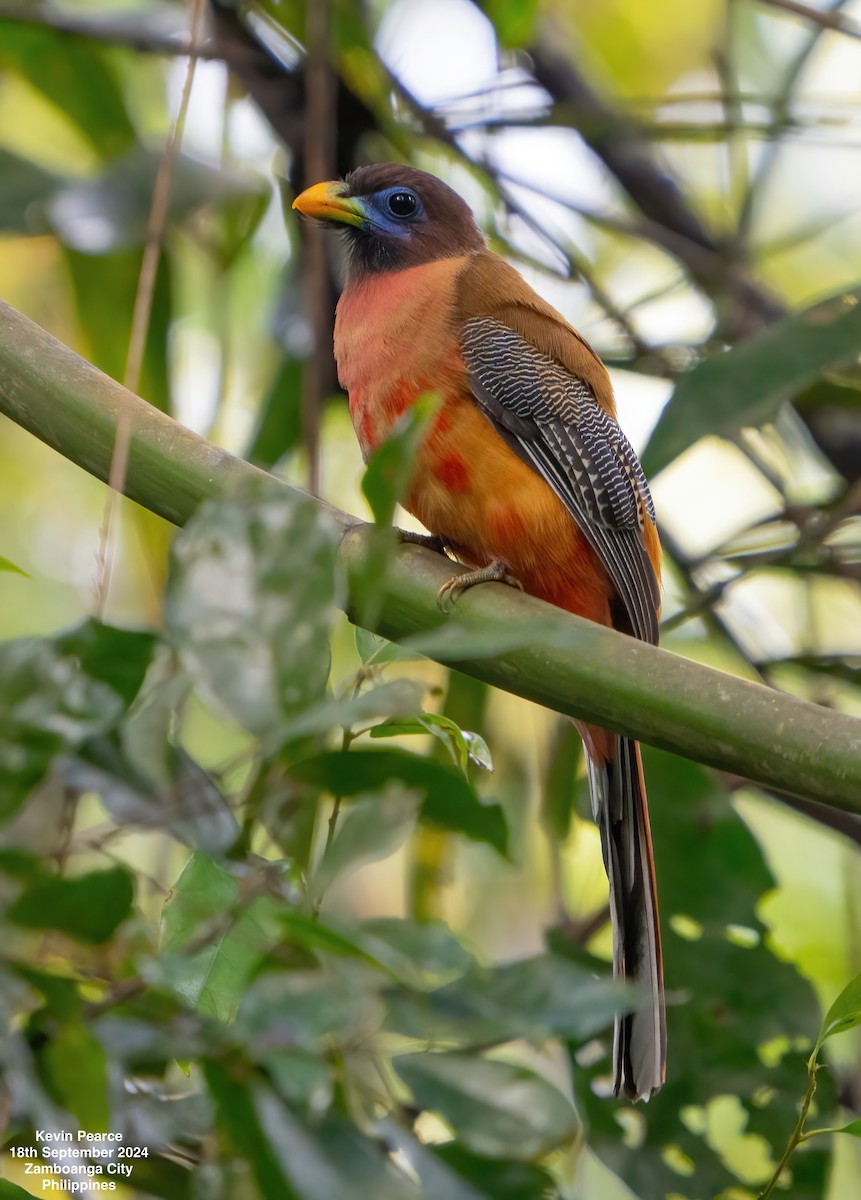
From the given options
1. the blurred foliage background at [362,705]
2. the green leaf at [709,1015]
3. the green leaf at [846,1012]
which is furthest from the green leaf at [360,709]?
the green leaf at [709,1015]

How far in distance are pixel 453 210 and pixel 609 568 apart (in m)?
1.03

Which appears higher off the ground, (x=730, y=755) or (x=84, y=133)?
(x=84, y=133)

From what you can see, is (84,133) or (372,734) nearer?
(372,734)

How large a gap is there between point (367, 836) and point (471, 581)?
113 cm

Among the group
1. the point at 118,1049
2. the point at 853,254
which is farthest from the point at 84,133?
the point at 118,1049

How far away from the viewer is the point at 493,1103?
2.90ft

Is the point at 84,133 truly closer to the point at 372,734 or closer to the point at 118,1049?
the point at 372,734

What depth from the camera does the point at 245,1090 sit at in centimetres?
86

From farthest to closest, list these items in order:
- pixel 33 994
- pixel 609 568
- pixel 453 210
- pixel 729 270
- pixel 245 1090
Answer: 1. pixel 729 270
2. pixel 453 210
3. pixel 609 568
4. pixel 33 994
5. pixel 245 1090

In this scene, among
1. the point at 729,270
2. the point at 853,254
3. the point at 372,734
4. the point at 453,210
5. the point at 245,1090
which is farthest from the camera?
the point at 853,254

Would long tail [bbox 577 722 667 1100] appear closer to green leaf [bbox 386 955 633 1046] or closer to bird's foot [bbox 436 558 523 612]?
bird's foot [bbox 436 558 523 612]

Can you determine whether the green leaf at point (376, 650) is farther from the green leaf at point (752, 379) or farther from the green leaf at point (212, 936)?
the green leaf at point (752, 379)

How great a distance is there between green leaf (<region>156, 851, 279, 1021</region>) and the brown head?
2151mm

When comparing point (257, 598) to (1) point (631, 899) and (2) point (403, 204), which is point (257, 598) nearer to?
(1) point (631, 899)
